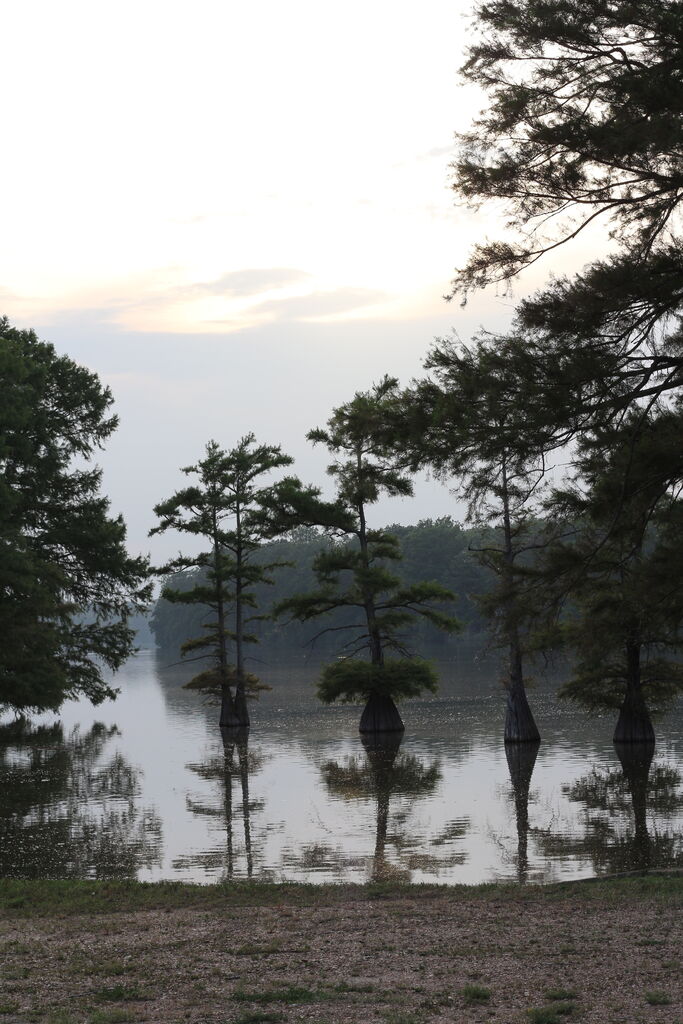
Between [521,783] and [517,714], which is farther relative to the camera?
[517,714]

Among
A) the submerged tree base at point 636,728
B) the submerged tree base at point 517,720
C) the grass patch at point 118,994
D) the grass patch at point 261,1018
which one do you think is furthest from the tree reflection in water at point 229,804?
the submerged tree base at point 636,728

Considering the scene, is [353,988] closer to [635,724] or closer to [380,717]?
[635,724]

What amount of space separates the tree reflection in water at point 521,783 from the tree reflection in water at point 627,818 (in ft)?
1.38

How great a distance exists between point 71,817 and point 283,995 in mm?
15397

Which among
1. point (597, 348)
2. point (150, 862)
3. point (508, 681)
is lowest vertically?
point (150, 862)

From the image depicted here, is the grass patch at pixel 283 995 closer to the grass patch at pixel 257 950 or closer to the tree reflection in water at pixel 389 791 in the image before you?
the grass patch at pixel 257 950

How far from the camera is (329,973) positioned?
9094 millimetres

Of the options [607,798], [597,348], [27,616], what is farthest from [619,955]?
[27,616]

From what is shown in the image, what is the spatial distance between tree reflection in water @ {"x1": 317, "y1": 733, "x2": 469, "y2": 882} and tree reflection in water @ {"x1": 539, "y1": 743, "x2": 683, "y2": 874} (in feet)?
6.51

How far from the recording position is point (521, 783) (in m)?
25.3

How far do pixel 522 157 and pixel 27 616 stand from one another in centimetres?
1830

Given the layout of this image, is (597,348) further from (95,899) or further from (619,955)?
(95,899)

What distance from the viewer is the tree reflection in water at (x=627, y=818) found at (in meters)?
16.7

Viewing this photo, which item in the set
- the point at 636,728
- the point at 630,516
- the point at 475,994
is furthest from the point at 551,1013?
the point at 636,728
